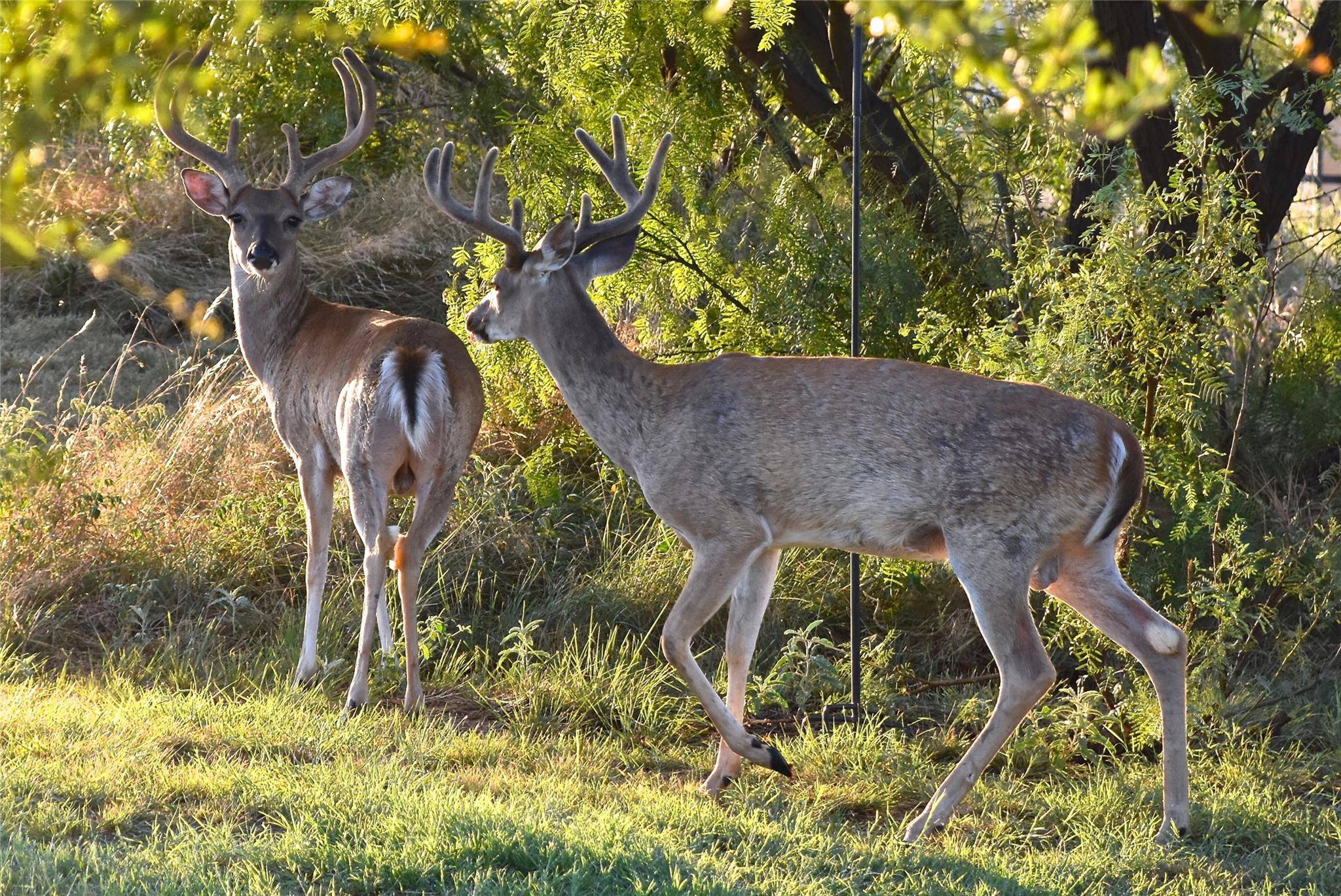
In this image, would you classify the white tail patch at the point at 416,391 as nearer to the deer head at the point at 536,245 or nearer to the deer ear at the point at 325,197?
the deer head at the point at 536,245

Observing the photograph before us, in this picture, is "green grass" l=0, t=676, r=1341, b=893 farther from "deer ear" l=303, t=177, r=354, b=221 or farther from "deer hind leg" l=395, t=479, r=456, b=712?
"deer ear" l=303, t=177, r=354, b=221

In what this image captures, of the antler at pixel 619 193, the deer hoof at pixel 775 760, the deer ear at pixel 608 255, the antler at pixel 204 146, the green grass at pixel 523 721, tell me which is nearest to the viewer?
the green grass at pixel 523 721

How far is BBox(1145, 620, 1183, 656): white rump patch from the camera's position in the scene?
5105 millimetres

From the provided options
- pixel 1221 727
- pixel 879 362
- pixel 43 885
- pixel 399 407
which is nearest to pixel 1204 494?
pixel 1221 727

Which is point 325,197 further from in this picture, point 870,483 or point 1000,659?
point 1000,659

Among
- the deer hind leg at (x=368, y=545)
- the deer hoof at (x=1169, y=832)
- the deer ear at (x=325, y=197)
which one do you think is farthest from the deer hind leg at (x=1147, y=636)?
the deer ear at (x=325, y=197)

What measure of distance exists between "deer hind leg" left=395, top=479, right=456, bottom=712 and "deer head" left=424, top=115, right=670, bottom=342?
3.07 feet

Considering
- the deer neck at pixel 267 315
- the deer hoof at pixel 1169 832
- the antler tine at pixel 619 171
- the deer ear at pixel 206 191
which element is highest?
the deer ear at pixel 206 191

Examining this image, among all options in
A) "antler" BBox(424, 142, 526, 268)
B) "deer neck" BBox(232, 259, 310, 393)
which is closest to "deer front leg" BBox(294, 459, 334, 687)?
"deer neck" BBox(232, 259, 310, 393)

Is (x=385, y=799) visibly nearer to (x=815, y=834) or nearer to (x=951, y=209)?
(x=815, y=834)

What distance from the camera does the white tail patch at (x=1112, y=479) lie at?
4.99m

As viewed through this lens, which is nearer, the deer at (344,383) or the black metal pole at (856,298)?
the black metal pole at (856,298)

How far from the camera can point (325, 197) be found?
7.60 m

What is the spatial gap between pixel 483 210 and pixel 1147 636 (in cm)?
295
